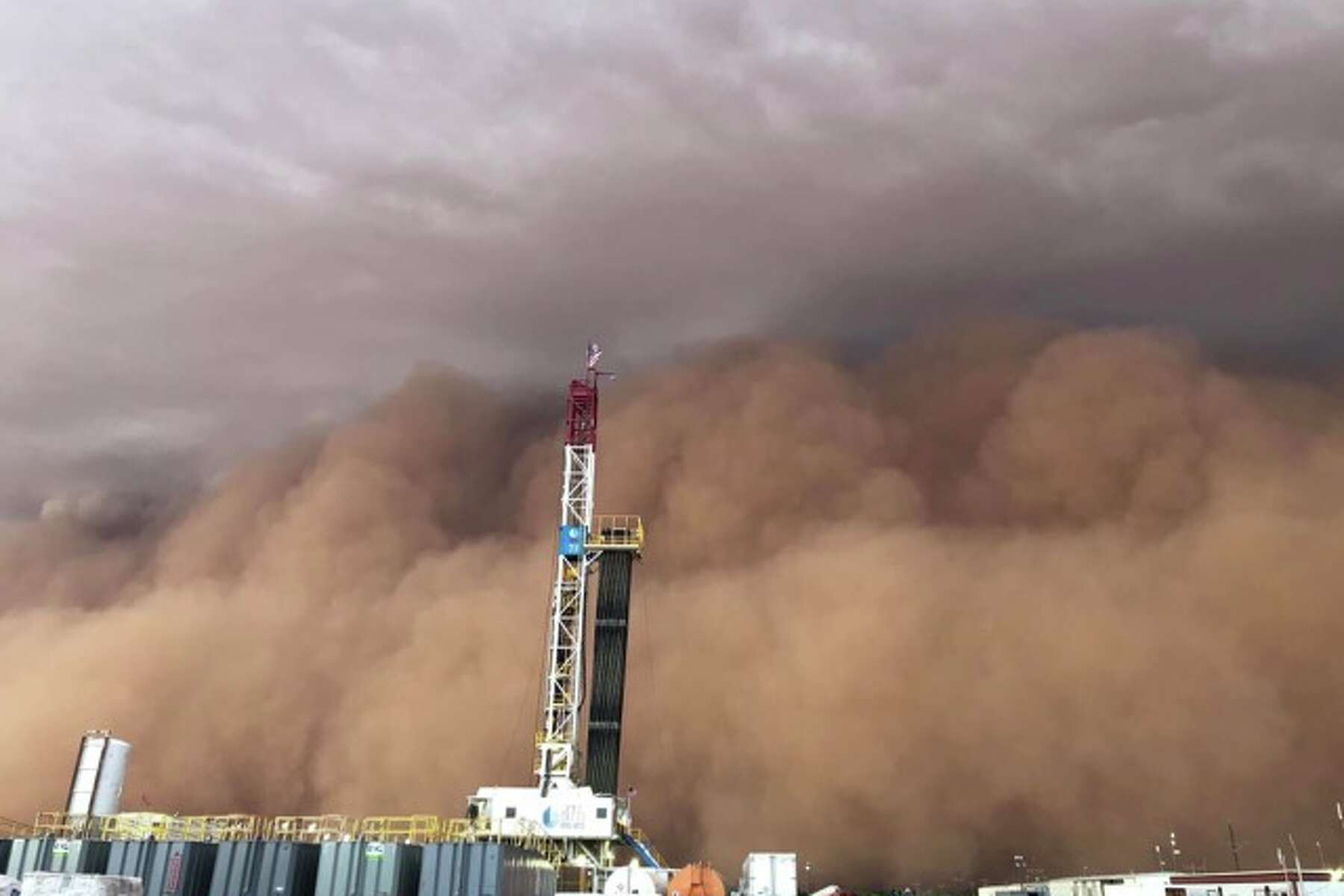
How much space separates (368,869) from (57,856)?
848 centimetres

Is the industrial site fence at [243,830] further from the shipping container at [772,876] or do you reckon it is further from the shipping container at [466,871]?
the shipping container at [772,876]

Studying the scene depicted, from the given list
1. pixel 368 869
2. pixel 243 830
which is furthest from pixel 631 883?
pixel 243 830

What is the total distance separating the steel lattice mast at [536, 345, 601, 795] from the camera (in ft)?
98.0

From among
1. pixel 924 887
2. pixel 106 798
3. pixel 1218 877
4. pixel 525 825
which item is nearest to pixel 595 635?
pixel 525 825

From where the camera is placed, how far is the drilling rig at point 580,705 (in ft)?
92.0

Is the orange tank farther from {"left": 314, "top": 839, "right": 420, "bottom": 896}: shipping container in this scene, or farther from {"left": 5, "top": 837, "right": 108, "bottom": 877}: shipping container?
{"left": 5, "top": 837, "right": 108, "bottom": 877}: shipping container

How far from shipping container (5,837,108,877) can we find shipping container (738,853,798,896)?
54.0 ft

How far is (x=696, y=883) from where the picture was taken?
24594 millimetres

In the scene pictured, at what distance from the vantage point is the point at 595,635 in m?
31.7

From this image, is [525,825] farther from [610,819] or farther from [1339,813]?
[1339,813]

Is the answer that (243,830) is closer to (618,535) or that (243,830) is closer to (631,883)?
(631,883)

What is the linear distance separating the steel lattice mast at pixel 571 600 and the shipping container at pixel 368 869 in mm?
8738

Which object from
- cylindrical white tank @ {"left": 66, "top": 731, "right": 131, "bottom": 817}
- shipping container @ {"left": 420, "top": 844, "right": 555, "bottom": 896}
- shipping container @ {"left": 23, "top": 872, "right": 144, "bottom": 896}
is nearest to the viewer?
shipping container @ {"left": 23, "top": 872, "right": 144, "bottom": 896}

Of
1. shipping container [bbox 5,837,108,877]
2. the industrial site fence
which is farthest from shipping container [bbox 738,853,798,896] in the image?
shipping container [bbox 5,837,108,877]
